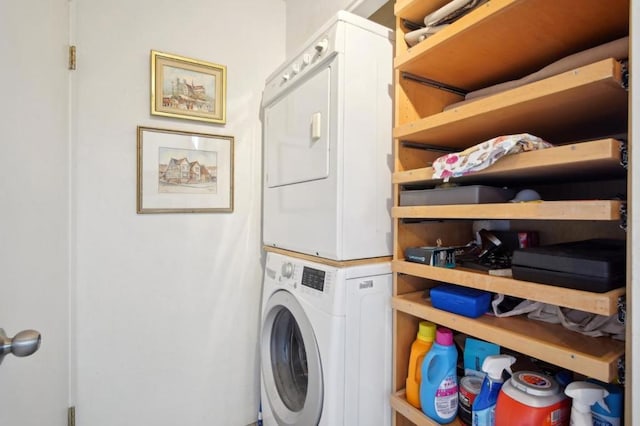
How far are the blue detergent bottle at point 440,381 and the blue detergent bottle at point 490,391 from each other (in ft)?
0.33

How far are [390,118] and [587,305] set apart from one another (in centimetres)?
84

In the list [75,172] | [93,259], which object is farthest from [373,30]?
[93,259]

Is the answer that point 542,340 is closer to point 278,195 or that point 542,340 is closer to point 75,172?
point 278,195

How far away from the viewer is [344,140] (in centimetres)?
111

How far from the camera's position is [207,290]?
1.74 meters

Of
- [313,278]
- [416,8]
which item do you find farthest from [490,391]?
[416,8]

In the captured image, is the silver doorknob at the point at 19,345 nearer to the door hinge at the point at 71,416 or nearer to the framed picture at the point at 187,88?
the door hinge at the point at 71,416

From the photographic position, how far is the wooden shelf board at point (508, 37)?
31.6 inches

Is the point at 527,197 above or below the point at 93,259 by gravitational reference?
above

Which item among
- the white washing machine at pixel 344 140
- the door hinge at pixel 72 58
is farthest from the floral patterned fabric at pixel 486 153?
the door hinge at pixel 72 58

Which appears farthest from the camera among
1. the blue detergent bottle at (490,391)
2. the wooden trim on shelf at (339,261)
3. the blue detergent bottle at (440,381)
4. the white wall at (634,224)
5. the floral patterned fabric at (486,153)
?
the wooden trim on shelf at (339,261)

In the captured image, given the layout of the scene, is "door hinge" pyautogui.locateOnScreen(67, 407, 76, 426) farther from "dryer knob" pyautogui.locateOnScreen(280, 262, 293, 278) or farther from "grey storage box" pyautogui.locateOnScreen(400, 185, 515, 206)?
"grey storage box" pyautogui.locateOnScreen(400, 185, 515, 206)

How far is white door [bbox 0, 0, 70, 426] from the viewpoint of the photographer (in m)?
0.83

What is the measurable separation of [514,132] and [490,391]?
0.83 m
